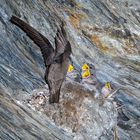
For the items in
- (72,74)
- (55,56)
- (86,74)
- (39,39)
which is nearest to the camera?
(39,39)

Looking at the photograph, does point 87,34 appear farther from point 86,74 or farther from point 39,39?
point 39,39

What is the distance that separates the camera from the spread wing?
404 inches

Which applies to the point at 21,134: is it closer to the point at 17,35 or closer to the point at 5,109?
the point at 5,109

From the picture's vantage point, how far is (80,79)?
458 inches

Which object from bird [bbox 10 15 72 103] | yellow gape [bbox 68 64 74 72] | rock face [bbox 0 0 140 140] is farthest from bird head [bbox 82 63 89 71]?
bird [bbox 10 15 72 103]

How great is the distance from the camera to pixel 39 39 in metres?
10.5

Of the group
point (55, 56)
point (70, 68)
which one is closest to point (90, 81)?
point (70, 68)

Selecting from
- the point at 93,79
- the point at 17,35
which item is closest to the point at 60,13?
the point at 17,35

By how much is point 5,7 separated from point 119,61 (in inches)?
113

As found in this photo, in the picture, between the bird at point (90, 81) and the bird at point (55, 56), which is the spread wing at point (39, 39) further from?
the bird at point (90, 81)

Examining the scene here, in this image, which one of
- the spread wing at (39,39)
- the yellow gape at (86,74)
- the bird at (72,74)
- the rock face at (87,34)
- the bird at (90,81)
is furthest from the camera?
the bird at (72,74)

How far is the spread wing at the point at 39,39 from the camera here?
1027 cm

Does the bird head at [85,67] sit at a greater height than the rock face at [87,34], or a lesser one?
lesser

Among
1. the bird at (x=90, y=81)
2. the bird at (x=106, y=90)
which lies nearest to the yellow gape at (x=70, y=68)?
the bird at (x=90, y=81)
